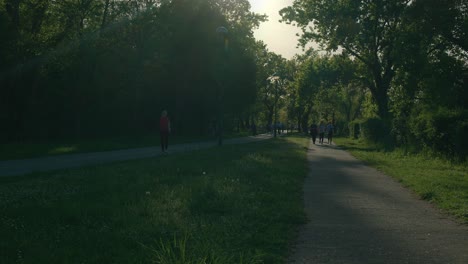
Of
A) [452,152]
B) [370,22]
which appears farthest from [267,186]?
[370,22]

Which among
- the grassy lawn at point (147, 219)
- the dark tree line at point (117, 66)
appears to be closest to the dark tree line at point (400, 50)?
the dark tree line at point (117, 66)

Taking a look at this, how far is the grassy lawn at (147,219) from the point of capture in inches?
179

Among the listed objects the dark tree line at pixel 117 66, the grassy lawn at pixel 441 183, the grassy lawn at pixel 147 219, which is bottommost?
the grassy lawn at pixel 441 183

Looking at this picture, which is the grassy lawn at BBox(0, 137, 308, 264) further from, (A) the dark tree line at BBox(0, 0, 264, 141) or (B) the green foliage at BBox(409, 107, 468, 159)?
(A) the dark tree line at BBox(0, 0, 264, 141)

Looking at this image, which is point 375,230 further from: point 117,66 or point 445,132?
point 117,66

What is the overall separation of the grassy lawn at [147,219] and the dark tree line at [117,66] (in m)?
17.6

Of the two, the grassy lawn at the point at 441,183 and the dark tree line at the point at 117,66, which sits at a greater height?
the dark tree line at the point at 117,66

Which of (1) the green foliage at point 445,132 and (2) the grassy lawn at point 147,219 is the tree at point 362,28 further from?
(2) the grassy lawn at point 147,219

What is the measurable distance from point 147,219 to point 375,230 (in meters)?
2.99

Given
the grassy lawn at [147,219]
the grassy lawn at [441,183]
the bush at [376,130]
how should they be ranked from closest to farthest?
1. the grassy lawn at [147,219]
2. the grassy lawn at [441,183]
3. the bush at [376,130]

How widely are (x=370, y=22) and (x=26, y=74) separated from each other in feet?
77.8

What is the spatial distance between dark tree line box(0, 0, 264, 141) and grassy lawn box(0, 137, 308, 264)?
694 inches

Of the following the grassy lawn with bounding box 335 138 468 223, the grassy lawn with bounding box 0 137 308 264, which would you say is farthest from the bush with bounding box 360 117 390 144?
the grassy lawn with bounding box 0 137 308 264

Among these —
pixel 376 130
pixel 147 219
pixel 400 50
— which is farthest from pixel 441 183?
pixel 376 130
